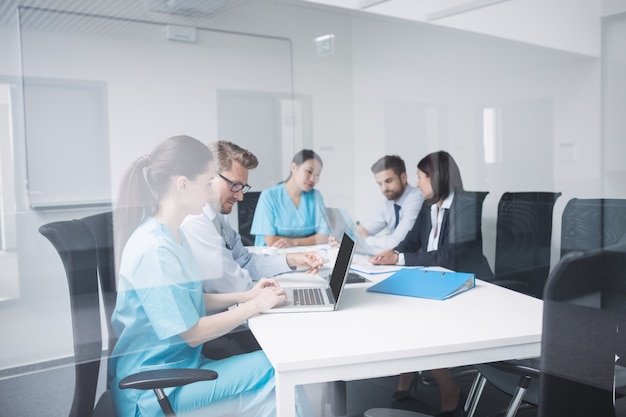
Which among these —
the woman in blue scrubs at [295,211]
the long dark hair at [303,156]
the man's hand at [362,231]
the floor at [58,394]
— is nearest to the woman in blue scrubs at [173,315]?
the floor at [58,394]

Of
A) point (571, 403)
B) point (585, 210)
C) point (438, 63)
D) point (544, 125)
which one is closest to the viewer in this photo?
point (571, 403)

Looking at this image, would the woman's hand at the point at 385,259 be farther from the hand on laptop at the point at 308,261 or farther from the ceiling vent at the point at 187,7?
the ceiling vent at the point at 187,7

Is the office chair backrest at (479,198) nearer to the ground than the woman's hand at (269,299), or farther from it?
farther from it

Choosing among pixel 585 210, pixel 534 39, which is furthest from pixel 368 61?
pixel 585 210

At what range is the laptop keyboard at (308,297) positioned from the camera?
5.23 feet

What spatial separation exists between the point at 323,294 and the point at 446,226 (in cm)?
127

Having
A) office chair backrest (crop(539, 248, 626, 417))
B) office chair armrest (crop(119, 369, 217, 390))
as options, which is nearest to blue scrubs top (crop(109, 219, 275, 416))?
office chair armrest (crop(119, 369, 217, 390))

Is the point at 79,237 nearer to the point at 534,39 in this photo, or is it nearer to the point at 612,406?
the point at 612,406

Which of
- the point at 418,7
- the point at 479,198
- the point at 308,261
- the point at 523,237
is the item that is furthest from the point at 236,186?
the point at 418,7

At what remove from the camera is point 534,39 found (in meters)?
2.67

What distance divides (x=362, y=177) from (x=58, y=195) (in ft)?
5.82

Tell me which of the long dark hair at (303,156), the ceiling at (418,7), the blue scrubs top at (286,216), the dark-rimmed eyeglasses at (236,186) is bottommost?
the blue scrubs top at (286,216)

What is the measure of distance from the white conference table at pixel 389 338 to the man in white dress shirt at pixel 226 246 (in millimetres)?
470

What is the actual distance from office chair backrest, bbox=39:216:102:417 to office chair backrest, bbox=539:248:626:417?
1.06 metres
